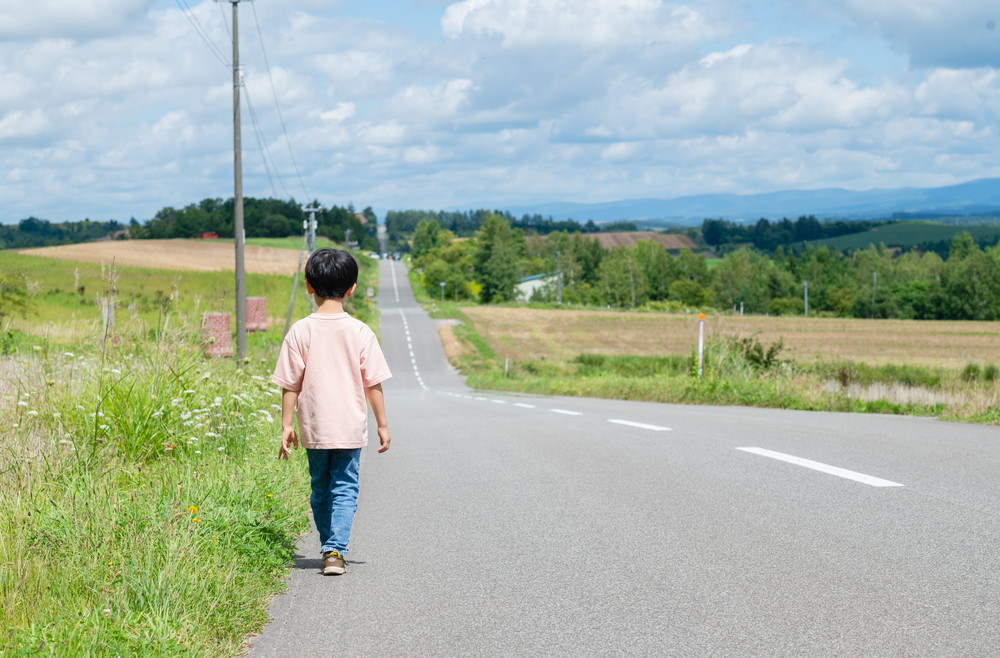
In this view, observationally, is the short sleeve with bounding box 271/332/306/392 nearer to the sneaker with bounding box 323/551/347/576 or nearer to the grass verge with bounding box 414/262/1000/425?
the sneaker with bounding box 323/551/347/576

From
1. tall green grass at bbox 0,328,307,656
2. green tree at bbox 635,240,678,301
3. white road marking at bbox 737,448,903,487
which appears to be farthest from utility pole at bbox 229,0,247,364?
green tree at bbox 635,240,678,301

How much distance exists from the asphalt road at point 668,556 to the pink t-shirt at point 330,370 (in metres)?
0.82

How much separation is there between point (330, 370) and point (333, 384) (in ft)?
0.25

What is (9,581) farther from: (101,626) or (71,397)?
(71,397)

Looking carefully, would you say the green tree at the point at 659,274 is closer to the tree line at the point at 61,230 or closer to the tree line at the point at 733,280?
the tree line at the point at 733,280

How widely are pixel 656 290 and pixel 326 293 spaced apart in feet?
513

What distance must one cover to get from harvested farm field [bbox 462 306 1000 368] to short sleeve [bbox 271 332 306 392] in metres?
53.7

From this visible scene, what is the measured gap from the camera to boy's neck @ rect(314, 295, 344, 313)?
5.27 metres

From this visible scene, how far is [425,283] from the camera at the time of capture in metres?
149

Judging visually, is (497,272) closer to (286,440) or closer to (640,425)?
(640,425)

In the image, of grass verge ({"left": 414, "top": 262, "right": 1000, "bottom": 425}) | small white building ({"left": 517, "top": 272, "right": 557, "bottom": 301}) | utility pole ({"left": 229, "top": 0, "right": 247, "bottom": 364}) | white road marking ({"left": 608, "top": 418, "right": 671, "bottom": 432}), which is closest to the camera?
white road marking ({"left": 608, "top": 418, "right": 671, "bottom": 432})

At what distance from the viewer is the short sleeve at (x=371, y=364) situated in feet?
17.1

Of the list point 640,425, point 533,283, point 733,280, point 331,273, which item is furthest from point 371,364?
point 533,283

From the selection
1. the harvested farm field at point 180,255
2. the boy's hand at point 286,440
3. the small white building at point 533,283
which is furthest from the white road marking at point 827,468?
the small white building at point 533,283
